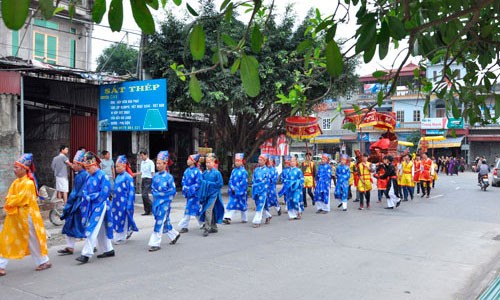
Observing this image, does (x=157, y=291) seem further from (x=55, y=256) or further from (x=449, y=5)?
(x=449, y=5)

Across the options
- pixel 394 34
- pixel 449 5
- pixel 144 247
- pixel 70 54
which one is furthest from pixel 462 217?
pixel 70 54

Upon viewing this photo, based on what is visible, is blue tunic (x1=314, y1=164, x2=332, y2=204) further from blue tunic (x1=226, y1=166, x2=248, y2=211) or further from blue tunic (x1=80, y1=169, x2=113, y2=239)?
blue tunic (x1=80, y1=169, x2=113, y2=239)

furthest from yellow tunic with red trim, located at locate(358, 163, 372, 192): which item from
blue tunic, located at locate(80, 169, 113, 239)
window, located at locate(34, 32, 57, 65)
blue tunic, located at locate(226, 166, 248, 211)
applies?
window, located at locate(34, 32, 57, 65)

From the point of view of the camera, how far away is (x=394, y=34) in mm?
1958

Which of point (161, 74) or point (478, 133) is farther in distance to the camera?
point (478, 133)

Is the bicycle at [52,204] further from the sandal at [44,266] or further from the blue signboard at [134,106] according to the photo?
Answer: the sandal at [44,266]

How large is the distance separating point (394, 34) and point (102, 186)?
18.5 ft

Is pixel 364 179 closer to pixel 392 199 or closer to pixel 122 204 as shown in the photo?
pixel 392 199

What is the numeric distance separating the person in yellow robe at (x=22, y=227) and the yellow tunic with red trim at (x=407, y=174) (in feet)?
40.2

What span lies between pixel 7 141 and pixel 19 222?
16.3ft

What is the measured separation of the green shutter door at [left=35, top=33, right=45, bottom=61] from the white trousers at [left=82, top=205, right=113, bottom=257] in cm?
1120

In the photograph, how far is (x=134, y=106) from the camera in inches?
511

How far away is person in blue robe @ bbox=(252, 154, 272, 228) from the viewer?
1006 cm

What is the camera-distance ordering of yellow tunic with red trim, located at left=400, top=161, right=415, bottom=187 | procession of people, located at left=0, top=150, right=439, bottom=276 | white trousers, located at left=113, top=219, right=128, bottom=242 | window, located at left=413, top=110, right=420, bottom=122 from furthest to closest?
window, located at left=413, top=110, right=420, bottom=122 < yellow tunic with red trim, located at left=400, top=161, right=415, bottom=187 < white trousers, located at left=113, top=219, right=128, bottom=242 < procession of people, located at left=0, top=150, right=439, bottom=276
